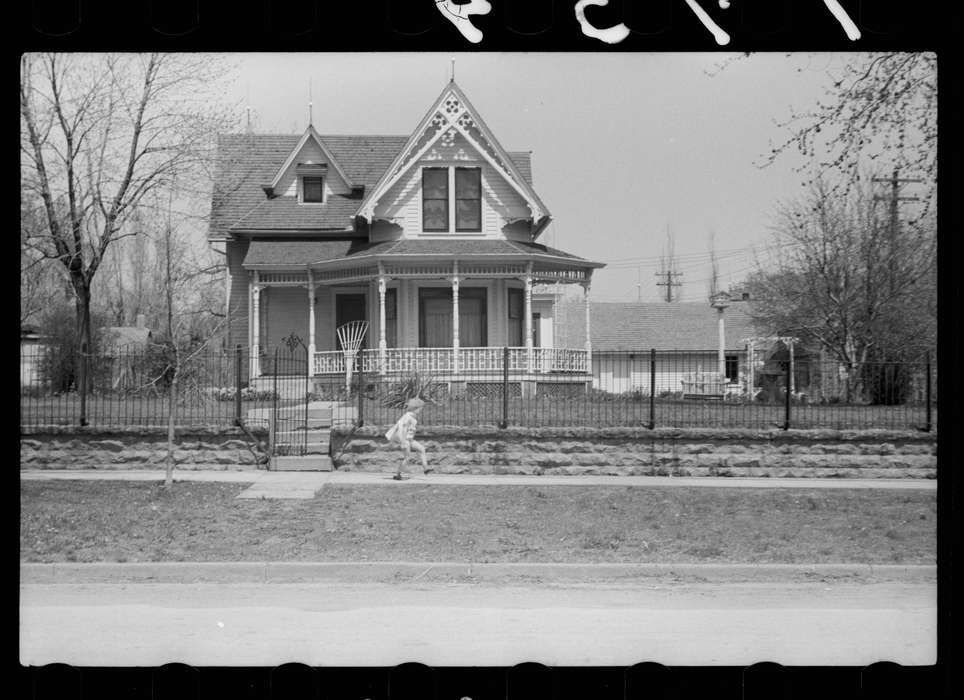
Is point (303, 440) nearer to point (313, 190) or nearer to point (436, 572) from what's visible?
point (436, 572)

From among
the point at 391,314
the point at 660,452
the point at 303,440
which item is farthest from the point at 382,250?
the point at 660,452

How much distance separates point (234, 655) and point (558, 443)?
28.6 ft

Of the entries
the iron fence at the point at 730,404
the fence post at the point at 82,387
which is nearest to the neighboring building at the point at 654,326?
the iron fence at the point at 730,404

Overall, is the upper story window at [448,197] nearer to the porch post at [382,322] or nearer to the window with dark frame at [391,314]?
the window with dark frame at [391,314]

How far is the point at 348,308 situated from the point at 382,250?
116 inches

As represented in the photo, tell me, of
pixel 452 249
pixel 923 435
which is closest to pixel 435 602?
pixel 923 435

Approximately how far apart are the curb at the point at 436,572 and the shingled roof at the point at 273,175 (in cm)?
1812

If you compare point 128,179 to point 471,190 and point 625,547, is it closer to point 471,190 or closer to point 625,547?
point 471,190

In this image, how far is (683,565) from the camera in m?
9.16

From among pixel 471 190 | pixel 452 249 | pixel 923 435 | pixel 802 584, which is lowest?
pixel 802 584

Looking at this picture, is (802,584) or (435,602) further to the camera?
(802,584)

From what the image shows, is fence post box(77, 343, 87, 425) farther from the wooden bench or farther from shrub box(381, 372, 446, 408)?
the wooden bench

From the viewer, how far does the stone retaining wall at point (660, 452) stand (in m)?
14.4
